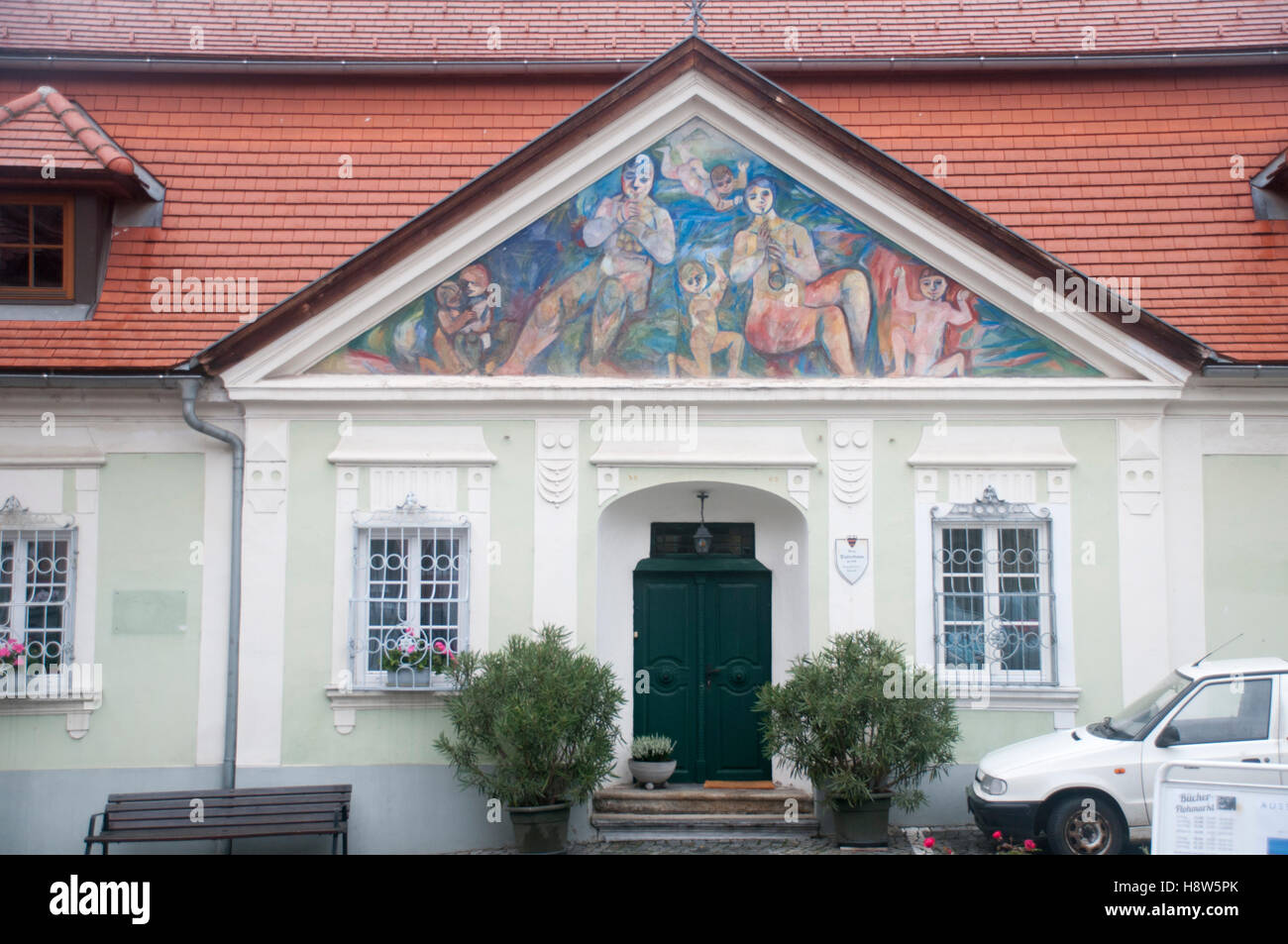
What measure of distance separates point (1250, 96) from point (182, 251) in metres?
11.4

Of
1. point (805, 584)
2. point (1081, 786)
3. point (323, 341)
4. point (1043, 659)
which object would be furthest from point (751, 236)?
point (1081, 786)

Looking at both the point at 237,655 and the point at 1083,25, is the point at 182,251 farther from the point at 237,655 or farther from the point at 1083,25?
the point at 1083,25

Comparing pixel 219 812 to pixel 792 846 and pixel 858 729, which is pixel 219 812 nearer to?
pixel 792 846

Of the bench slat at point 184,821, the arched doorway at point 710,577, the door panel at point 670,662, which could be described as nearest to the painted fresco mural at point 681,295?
the arched doorway at point 710,577

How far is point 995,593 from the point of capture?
10672mm

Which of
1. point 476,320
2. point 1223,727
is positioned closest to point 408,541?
point 476,320

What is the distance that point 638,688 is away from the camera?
38.2 ft

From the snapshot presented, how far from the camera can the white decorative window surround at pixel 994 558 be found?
34.9ft

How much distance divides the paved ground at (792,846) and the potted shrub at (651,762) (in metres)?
0.81

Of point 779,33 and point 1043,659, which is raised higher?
point 779,33

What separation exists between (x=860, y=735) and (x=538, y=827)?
2.81 meters

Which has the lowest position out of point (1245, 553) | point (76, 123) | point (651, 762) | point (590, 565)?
point (651, 762)

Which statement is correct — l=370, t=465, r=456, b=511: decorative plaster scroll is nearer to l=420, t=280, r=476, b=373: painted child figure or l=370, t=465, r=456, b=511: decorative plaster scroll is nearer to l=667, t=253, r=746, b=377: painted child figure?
l=420, t=280, r=476, b=373: painted child figure

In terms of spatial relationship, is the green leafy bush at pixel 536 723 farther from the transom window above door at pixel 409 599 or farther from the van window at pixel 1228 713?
the van window at pixel 1228 713
